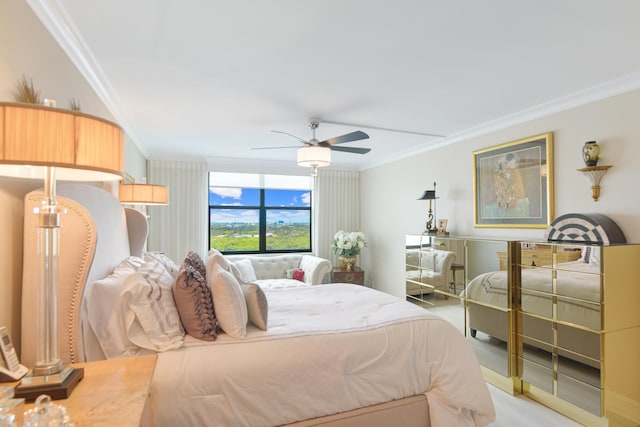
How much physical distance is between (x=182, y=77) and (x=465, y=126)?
291 centimetres

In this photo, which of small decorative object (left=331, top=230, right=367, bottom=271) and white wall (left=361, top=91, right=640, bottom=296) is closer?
white wall (left=361, top=91, right=640, bottom=296)

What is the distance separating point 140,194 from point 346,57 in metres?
2.02

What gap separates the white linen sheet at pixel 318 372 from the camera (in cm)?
158

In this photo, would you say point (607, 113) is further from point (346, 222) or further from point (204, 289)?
point (346, 222)

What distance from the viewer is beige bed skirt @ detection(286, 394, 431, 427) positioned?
5.83ft

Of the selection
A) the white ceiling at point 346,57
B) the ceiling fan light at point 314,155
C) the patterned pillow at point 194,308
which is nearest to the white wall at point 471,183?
the white ceiling at point 346,57

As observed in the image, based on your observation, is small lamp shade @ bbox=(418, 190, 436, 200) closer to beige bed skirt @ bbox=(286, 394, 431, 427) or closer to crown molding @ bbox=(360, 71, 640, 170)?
crown molding @ bbox=(360, 71, 640, 170)

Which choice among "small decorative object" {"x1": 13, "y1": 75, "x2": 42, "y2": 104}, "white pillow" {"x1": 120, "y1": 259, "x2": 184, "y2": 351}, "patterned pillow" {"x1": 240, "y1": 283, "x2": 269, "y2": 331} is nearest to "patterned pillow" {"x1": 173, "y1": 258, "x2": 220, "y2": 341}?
"white pillow" {"x1": 120, "y1": 259, "x2": 184, "y2": 351}

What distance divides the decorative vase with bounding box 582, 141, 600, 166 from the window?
4162 mm

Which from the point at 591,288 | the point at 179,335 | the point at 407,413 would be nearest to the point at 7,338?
the point at 179,335

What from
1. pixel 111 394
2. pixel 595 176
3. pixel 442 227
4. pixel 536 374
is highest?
pixel 595 176

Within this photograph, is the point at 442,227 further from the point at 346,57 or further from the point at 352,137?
the point at 346,57

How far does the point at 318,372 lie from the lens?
1.77 m

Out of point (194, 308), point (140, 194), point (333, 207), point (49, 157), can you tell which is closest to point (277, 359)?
point (194, 308)
